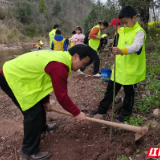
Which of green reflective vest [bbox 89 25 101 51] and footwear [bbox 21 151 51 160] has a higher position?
green reflective vest [bbox 89 25 101 51]

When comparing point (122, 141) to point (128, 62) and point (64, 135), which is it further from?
point (128, 62)

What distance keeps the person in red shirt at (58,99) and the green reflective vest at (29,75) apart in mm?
76

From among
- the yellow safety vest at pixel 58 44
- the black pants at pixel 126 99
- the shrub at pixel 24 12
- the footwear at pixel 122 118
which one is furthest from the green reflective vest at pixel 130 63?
the shrub at pixel 24 12

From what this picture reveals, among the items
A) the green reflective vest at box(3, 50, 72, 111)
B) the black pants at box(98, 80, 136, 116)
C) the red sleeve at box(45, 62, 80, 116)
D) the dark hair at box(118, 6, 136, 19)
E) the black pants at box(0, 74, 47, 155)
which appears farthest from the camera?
the black pants at box(98, 80, 136, 116)

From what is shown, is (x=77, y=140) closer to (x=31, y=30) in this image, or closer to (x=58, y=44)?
(x=58, y=44)

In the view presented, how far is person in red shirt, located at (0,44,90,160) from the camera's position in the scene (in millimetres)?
1615

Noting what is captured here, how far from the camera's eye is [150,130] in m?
2.15

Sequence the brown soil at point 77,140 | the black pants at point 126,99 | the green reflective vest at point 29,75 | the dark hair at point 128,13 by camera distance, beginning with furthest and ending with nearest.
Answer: the black pants at point 126,99, the dark hair at point 128,13, the brown soil at point 77,140, the green reflective vest at point 29,75

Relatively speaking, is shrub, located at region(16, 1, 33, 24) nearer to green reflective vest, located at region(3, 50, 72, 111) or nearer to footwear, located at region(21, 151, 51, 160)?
green reflective vest, located at region(3, 50, 72, 111)

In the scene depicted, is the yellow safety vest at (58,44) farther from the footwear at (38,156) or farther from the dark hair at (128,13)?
the footwear at (38,156)

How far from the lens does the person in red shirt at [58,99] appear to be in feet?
5.30

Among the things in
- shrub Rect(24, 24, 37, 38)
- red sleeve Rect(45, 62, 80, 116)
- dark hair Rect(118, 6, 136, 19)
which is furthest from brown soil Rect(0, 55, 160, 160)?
shrub Rect(24, 24, 37, 38)

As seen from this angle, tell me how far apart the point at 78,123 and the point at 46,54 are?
4.76 ft

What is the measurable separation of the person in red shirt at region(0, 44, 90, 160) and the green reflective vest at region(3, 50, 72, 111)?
76 millimetres
